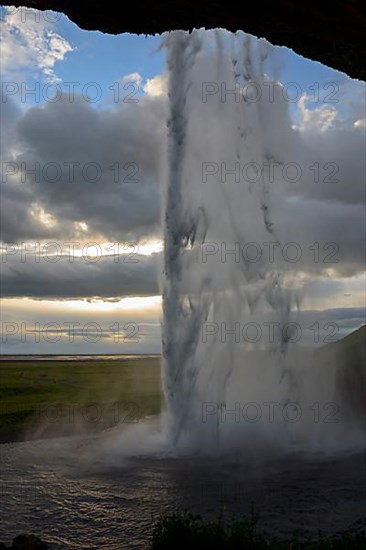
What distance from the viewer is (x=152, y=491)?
67.9 feet

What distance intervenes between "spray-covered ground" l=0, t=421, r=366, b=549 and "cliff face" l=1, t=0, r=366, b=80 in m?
13.9

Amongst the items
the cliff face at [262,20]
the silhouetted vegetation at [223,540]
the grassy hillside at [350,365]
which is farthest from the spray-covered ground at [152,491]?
the grassy hillside at [350,365]

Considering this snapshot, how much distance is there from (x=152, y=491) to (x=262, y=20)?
17.9 meters

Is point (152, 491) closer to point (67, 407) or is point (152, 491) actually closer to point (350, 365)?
point (67, 407)

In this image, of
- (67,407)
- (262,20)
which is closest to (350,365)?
(67,407)

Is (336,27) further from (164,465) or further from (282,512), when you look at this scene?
(164,465)

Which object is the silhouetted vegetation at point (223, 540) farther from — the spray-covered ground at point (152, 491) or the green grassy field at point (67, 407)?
the green grassy field at point (67, 407)

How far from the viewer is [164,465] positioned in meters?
25.5

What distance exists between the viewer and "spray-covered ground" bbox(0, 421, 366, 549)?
54.9 ft

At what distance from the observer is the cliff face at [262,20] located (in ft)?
29.4

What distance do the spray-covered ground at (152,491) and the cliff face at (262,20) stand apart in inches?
548

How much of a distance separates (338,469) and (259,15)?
22744 millimetres

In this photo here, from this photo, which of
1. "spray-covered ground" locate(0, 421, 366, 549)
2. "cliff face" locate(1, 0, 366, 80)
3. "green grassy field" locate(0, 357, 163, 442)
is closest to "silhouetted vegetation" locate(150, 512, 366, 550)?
"spray-covered ground" locate(0, 421, 366, 549)

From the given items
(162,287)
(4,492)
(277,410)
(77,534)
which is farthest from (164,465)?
(277,410)
